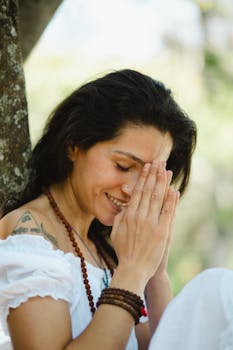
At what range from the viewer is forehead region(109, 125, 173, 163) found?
A: 8.93ft

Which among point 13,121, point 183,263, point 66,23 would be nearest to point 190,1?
point 66,23

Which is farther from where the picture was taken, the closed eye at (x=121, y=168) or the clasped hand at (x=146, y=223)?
the closed eye at (x=121, y=168)

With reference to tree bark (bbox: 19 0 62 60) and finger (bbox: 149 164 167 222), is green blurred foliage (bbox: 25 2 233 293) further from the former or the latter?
finger (bbox: 149 164 167 222)

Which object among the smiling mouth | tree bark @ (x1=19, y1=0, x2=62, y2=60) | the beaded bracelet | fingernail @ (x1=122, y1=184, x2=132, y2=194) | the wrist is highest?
tree bark @ (x1=19, y1=0, x2=62, y2=60)

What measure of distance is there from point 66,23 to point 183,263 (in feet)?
19.5

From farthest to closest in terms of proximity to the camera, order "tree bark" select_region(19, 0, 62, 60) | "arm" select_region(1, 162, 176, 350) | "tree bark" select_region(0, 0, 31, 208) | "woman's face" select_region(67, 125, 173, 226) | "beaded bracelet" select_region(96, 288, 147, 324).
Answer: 1. "tree bark" select_region(19, 0, 62, 60)
2. "tree bark" select_region(0, 0, 31, 208)
3. "woman's face" select_region(67, 125, 173, 226)
4. "beaded bracelet" select_region(96, 288, 147, 324)
5. "arm" select_region(1, 162, 176, 350)

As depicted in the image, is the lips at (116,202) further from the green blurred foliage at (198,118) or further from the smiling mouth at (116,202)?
the green blurred foliage at (198,118)

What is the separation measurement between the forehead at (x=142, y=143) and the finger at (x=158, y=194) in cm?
7

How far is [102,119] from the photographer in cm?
281

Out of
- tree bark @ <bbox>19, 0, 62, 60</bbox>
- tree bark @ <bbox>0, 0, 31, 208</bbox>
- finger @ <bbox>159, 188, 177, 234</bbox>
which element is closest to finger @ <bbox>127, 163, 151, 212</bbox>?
finger @ <bbox>159, 188, 177, 234</bbox>

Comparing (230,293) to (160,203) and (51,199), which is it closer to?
(160,203)

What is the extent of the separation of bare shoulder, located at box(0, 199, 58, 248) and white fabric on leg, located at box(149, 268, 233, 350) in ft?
1.95

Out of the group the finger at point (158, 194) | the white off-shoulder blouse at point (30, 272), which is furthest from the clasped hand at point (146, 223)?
the white off-shoulder blouse at point (30, 272)

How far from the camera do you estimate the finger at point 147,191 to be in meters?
2.65
